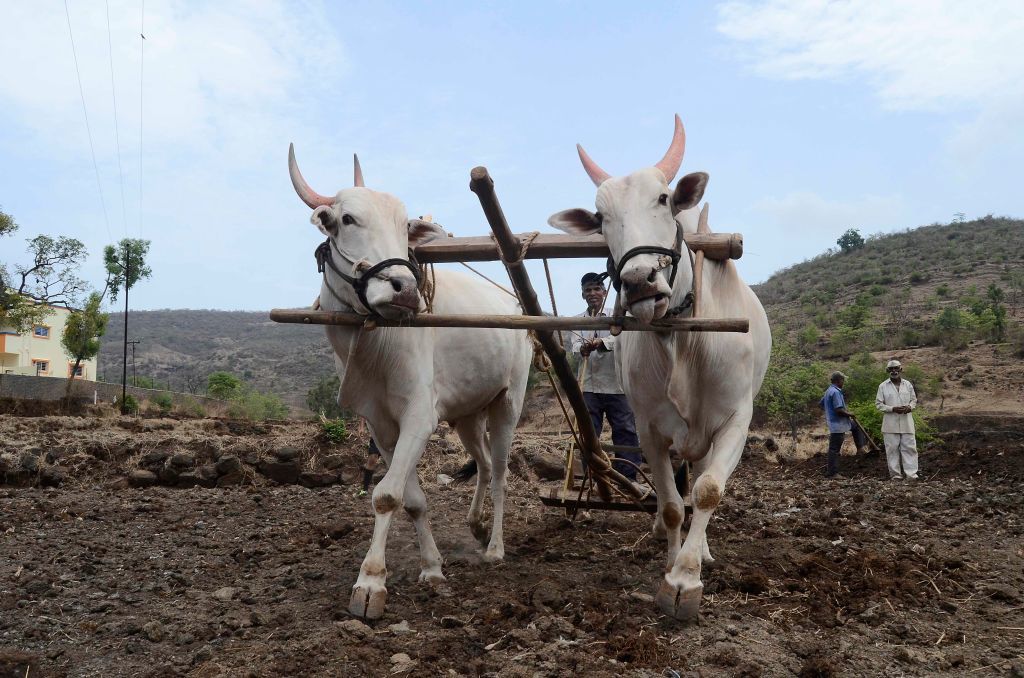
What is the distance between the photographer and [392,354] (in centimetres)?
466

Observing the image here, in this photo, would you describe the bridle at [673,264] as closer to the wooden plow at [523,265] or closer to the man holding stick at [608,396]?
the wooden plow at [523,265]

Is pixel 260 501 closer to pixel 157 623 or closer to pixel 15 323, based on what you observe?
pixel 157 623

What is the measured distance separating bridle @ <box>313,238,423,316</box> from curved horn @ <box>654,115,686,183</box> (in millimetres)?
1370

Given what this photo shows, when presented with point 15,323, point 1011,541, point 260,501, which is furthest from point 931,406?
point 15,323

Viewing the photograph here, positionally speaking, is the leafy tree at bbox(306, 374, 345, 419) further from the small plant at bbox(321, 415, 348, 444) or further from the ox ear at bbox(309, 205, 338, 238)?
the ox ear at bbox(309, 205, 338, 238)

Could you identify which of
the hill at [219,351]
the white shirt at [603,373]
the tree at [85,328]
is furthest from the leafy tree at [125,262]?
the white shirt at [603,373]

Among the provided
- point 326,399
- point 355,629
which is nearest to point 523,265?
point 355,629

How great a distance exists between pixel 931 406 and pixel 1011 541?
58.0 feet

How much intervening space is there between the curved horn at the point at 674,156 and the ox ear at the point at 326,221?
5.52 feet

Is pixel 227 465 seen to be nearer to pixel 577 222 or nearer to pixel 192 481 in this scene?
pixel 192 481

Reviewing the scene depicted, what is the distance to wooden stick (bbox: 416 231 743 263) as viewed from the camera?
14.3 feet

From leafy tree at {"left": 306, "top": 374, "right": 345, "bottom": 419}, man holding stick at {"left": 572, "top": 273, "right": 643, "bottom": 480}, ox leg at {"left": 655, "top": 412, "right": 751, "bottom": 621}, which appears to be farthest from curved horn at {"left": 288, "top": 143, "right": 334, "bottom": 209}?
leafy tree at {"left": 306, "top": 374, "right": 345, "bottom": 419}

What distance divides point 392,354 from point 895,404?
10.0 meters

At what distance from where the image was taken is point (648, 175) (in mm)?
4184
